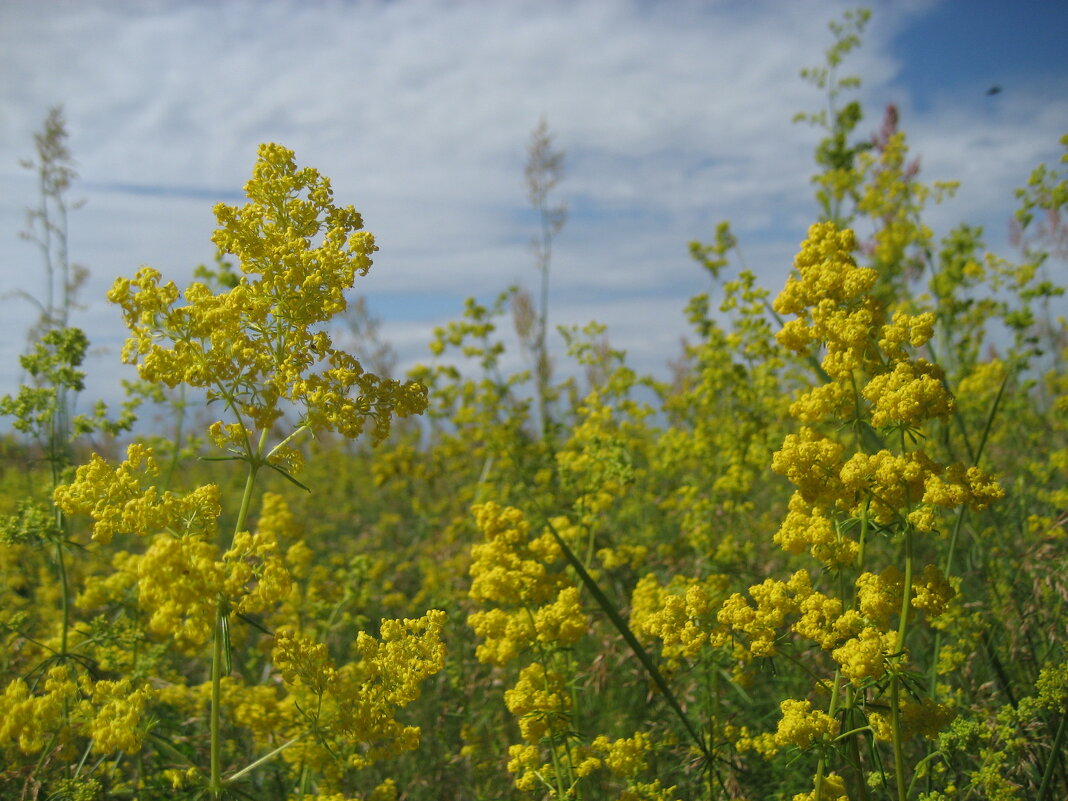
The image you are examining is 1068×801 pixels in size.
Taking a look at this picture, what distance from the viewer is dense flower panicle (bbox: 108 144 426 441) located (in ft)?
6.88

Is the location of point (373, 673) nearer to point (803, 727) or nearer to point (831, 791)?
point (803, 727)

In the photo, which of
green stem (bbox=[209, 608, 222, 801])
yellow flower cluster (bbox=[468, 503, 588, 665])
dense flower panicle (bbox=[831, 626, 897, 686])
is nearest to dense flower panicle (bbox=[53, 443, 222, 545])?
green stem (bbox=[209, 608, 222, 801])

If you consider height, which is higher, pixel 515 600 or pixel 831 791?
pixel 515 600

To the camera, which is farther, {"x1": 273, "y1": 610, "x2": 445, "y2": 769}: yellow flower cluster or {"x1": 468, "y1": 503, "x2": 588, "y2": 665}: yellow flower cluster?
{"x1": 468, "y1": 503, "x2": 588, "y2": 665}: yellow flower cluster

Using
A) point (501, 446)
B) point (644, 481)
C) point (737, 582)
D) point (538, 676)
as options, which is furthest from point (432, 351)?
point (538, 676)

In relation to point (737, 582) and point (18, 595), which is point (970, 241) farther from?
point (18, 595)

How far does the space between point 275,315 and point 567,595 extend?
1377 millimetres

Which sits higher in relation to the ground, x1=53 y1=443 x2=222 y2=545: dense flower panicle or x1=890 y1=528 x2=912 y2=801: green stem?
x1=53 y1=443 x2=222 y2=545: dense flower panicle

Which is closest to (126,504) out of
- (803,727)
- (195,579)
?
(195,579)

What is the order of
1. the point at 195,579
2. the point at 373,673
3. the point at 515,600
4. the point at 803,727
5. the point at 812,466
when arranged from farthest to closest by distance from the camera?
the point at 515,600 → the point at 812,466 → the point at 373,673 → the point at 803,727 → the point at 195,579

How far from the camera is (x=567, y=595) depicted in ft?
8.80

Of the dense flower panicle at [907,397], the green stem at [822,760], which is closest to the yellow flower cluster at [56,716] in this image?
the green stem at [822,760]

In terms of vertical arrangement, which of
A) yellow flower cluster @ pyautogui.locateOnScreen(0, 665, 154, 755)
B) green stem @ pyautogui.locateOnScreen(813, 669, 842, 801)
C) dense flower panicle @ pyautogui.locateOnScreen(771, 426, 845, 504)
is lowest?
green stem @ pyautogui.locateOnScreen(813, 669, 842, 801)

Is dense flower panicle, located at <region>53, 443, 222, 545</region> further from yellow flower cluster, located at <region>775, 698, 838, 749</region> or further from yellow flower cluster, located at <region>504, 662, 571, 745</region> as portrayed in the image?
yellow flower cluster, located at <region>775, 698, 838, 749</region>
